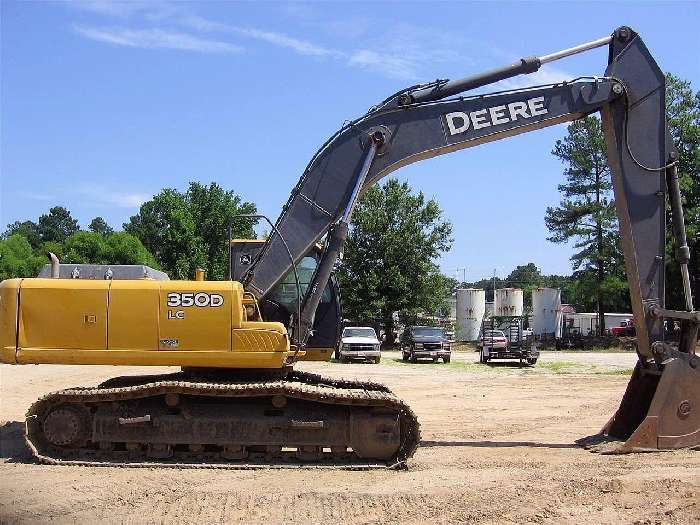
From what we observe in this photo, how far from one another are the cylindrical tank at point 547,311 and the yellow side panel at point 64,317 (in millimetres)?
50684

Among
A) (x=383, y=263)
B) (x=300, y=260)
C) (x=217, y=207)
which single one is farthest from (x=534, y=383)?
(x=217, y=207)

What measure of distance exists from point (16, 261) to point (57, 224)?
75106mm

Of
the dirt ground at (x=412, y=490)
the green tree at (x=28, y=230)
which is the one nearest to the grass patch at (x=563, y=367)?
the dirt ground at (x=412, y=490)

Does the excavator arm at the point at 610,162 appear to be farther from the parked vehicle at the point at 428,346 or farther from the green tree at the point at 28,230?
the green tree at the point at 28,230

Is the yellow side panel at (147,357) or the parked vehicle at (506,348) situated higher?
the yellow side panel at (147,357)

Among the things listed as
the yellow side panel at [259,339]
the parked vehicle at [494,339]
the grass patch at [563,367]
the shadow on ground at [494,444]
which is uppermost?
the yellow side panel at [259,339]

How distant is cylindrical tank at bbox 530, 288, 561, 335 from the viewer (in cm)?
5778

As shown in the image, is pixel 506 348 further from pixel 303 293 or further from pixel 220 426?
pixel 220 426

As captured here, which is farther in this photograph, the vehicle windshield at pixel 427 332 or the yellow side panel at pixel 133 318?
the vehicle windshield at pixel 427 332

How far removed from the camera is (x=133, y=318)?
10016mm

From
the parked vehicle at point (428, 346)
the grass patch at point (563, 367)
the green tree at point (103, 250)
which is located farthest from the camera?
the green tree at point (103, 250)

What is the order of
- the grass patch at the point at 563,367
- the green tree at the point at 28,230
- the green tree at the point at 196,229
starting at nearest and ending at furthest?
the grass patch at the point at 563,367 → the green tree at the point at 196,229 → the green tree at the point at 28,230

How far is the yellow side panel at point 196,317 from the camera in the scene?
32.7ft

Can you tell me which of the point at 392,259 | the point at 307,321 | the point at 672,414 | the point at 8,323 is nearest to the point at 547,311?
the point at 392,259
